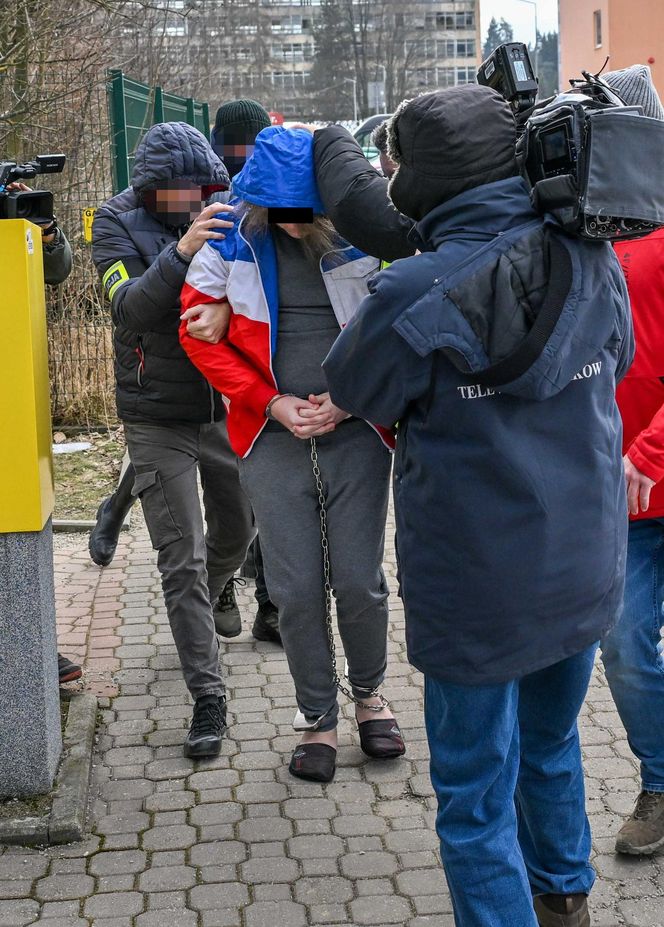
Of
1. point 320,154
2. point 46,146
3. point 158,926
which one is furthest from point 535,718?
point 46,146

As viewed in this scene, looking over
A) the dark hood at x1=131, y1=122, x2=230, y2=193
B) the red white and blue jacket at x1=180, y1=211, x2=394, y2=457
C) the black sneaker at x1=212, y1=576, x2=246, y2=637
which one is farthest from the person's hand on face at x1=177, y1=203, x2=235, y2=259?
the black sneaker at x1=212, y1=576, x2=246, y2=637

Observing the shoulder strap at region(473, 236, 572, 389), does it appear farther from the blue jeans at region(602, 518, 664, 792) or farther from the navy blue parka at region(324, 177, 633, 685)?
the blue jeans at region(602, 518, 664, 792)

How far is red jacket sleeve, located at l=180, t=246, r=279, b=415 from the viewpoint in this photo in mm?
3791

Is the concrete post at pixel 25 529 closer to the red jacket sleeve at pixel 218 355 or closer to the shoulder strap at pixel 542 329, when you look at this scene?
the red jacket sleeve at pixel 218 355

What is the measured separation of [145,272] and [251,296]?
57 cm

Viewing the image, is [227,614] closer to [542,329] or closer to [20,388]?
[20,388]

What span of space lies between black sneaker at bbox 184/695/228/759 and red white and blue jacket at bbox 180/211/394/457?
108 cm

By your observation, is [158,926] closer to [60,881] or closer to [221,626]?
[60,881]

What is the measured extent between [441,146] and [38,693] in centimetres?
213

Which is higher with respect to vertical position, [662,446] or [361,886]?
[662,446]

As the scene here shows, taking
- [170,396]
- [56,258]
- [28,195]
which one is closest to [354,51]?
[56,258]

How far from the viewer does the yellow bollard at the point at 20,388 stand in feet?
11.1

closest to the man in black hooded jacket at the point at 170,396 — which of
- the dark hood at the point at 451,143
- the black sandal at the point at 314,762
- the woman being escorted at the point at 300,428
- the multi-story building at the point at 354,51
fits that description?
the black sandal at the point at 314,762

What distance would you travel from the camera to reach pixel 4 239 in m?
3.38
